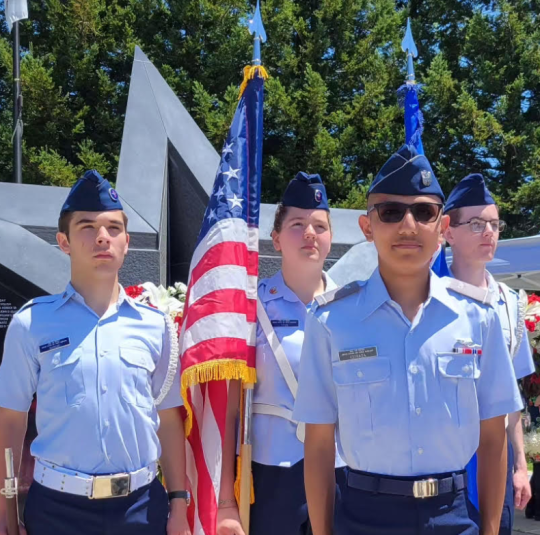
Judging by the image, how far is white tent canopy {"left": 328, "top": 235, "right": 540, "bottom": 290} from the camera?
240 inches

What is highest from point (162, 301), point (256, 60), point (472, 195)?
point (256, 60)

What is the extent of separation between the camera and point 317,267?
3.17m

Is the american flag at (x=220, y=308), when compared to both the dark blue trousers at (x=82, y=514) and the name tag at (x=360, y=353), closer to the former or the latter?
the dark blue trousers at (x=82, y=514)

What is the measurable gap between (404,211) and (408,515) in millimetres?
747

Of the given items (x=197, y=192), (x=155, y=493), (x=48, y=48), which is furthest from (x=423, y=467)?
(x=48, y=48)

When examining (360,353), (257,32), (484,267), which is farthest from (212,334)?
(257,32)

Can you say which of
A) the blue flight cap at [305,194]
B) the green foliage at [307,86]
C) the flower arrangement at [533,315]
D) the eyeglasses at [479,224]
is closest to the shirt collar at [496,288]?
the eyeglasses at [479,224]

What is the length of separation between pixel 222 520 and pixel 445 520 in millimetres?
1223

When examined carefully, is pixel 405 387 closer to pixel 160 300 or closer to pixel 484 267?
pixel 484 267

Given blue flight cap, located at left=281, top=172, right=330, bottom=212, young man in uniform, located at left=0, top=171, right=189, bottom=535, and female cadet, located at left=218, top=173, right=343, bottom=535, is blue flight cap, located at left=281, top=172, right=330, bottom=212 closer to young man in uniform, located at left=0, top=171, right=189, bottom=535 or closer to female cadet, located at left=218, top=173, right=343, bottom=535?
female cadet, located at left=218, top=173, right=343, bottom=535

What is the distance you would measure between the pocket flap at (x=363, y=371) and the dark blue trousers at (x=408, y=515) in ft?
0.89

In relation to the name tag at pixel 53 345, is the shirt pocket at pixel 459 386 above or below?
below

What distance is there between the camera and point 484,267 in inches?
123

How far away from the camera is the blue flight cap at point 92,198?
2.65 metres
